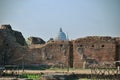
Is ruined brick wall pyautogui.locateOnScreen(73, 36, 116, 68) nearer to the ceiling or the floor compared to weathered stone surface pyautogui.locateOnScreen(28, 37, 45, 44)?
nearer to the floor

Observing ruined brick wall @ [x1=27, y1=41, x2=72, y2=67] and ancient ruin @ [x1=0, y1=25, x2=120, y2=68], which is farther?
ruined brick wall @ [x1=27, y1=41, x2=72, y2=67]

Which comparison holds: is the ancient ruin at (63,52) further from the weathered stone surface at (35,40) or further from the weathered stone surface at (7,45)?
the weathered stone surface at (35,40)

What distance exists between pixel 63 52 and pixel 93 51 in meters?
3.14

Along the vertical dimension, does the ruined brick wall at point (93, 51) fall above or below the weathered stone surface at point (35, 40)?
below

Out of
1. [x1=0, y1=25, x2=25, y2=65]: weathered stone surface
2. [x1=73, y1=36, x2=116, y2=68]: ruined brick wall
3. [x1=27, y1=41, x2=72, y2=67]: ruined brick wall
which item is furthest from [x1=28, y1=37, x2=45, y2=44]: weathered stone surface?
[x1=73, y1=36, x2=116, y2=68]: ruined brick wall

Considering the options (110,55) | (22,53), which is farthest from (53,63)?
(110,55)

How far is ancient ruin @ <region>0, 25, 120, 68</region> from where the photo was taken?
29578 millimetres

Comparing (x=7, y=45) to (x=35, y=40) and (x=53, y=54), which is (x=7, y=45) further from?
(x=35, y=40)

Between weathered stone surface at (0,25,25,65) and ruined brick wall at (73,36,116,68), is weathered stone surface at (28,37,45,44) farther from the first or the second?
ruined brick wall at (73,36,116,68)

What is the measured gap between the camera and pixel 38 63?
31781mm

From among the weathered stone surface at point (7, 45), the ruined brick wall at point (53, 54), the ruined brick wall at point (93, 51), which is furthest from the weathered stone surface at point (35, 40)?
the ruined brick wall at point (93, 51)

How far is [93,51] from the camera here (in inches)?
1179

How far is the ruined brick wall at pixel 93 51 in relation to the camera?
29453mm

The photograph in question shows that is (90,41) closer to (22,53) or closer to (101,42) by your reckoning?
(101,42)
